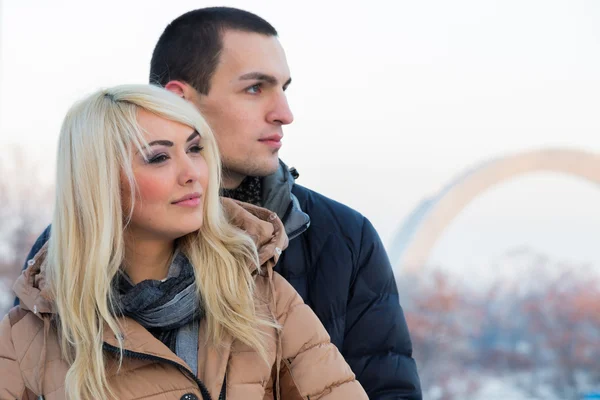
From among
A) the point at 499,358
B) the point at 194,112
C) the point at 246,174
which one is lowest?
the point at 499,358

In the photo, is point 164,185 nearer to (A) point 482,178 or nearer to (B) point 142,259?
(B) point 142,259

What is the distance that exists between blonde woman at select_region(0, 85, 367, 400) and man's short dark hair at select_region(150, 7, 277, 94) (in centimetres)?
66

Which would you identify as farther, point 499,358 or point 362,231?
point 499,358

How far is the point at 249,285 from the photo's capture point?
8.22 feet

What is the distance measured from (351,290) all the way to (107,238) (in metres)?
0.91

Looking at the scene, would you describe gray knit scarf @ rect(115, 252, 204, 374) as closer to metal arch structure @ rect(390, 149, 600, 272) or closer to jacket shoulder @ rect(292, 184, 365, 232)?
jacket shoulder @ rect(292, 184, 365, 232)

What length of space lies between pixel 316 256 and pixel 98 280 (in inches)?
33.0

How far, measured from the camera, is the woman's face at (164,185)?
2428 millimetres

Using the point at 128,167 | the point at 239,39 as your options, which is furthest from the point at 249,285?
the point at 239,39

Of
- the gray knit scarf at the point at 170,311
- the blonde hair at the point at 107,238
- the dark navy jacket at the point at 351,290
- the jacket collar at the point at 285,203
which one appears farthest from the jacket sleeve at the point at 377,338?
the gray knit scarf at the point at 170,311

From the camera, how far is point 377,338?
2982 mm

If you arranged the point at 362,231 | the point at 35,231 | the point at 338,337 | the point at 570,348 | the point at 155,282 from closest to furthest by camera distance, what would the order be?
the point at 155,282
the point at 338,337
the point at 362,231
the point at 35,231
the point at 570,348

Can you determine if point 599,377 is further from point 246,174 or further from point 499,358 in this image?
point 246,174

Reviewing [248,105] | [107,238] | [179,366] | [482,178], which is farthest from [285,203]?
[482,178]
